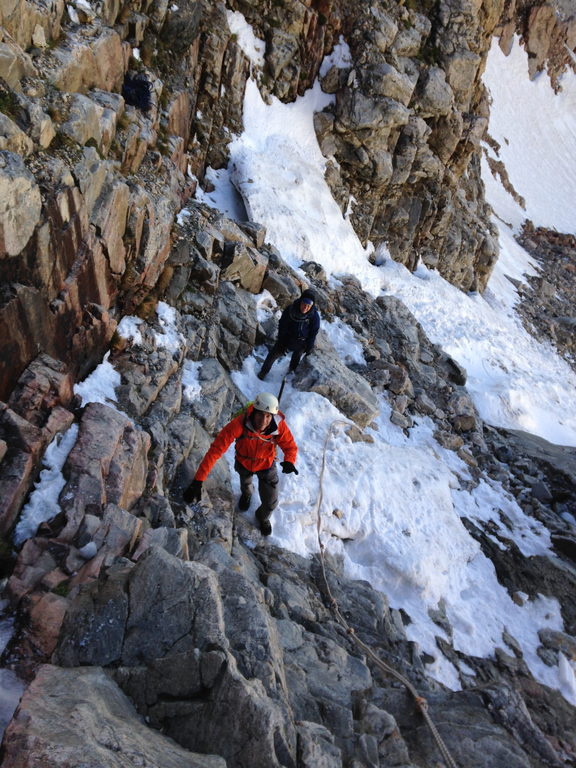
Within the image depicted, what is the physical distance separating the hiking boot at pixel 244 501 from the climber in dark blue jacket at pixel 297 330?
3740mm

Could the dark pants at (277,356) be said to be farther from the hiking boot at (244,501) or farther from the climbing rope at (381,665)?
the hiking boot at (244,501)

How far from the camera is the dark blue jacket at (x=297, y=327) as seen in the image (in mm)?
9938

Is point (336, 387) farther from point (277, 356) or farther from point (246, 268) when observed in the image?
point (246, 268)

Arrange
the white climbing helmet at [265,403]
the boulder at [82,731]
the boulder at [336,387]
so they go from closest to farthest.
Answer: the boulder at [82,731], the white climbing helmet at [265,403], the boulder at [336,387]

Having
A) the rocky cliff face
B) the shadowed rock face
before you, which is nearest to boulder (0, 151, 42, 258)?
the rocky cliff face

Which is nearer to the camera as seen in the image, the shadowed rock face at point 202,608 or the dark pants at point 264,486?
the shadowed rock face at point 202,608

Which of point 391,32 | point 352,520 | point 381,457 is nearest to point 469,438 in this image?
point 381,457

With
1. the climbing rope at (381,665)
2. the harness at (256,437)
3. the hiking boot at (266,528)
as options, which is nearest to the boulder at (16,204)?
the harness at (256,437)

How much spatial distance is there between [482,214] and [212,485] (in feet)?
87.3

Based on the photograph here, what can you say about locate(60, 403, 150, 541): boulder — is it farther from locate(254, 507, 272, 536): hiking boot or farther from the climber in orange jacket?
locate(254, 507, 272, 536): hiking boot

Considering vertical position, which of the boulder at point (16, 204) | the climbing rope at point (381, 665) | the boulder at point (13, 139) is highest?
the boulder at point (13, 139)

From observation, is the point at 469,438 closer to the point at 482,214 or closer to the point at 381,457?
Result: the point at 381,457

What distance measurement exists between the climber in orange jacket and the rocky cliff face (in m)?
0.41

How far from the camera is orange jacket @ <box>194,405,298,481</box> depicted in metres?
6.32
